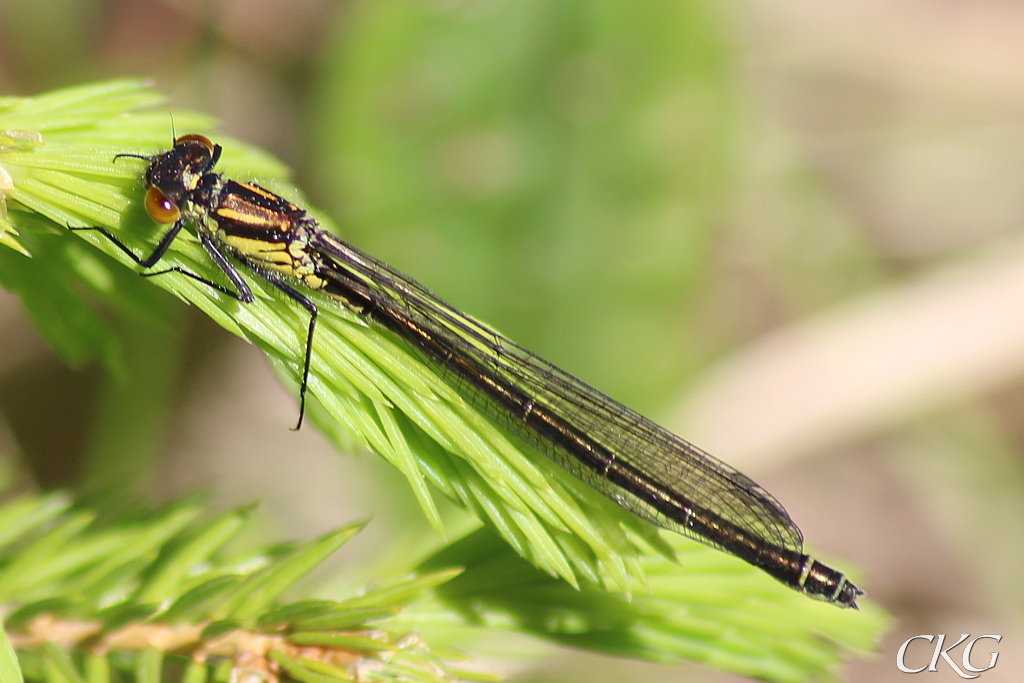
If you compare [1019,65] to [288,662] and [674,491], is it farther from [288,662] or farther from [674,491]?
[288,662]

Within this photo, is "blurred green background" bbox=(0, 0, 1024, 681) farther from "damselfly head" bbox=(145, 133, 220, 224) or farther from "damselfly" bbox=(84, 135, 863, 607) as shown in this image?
"damselfly head" bbox=(145, 133, 220, 224)

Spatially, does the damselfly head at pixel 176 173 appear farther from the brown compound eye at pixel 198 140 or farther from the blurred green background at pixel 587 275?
the blurred green background at pixel 587 275

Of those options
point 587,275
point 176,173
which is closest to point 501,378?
point 176,173

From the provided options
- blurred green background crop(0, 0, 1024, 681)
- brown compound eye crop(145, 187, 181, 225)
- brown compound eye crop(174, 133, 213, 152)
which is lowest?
brown compound eye crop(145, 187, 181, 225)

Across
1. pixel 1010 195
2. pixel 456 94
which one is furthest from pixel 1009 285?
pixel 456 94

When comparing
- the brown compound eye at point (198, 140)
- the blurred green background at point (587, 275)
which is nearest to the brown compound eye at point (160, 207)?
the brown compound eye at point (198, 140)

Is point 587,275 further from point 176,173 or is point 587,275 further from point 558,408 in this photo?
point 176,173

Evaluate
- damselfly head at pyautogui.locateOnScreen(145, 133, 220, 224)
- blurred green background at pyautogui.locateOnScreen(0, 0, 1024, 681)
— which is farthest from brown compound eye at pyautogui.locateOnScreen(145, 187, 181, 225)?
blurred green background at pyautogui.locateOnScreen(0, 0, 1024, 681)
